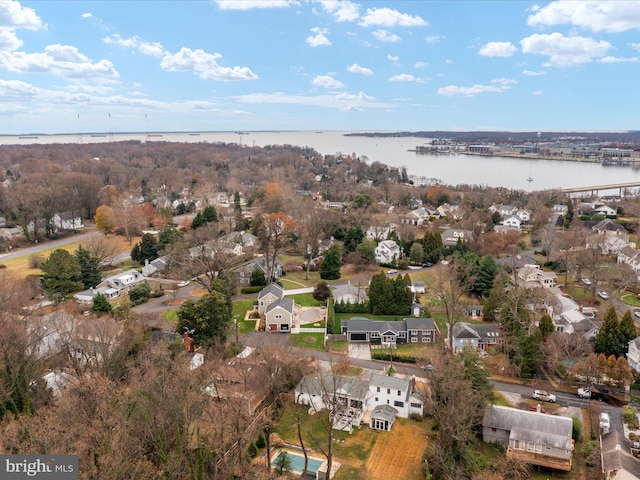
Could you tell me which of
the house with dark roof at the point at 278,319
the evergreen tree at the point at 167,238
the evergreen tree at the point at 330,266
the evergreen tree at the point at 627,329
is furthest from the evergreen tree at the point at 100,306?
the evergreen tree at the point at 627,329

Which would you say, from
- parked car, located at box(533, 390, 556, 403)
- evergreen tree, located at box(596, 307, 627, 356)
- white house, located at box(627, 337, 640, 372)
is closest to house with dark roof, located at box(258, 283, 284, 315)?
parked car, located at box(533, 390, 556, 403)

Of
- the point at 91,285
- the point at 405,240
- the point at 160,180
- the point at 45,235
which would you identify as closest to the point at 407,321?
the point at 405,240

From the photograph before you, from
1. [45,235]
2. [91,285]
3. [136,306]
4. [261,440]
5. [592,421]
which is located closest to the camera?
[261,440]

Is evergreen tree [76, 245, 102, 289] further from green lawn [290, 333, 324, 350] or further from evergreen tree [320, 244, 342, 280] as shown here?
evergreen tree [320, 244, 342, 280]

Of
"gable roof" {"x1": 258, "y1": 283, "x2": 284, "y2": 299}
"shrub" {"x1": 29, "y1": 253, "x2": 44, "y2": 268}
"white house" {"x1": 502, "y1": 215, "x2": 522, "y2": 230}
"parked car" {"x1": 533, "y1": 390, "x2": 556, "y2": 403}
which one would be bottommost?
"parked car" {"x1": 533, "y1": 390, "x2": 556, "y2": 403}

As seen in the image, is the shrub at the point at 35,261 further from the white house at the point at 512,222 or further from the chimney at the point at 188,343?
the white house at the point at 512,222

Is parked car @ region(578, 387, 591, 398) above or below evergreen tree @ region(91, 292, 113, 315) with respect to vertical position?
below

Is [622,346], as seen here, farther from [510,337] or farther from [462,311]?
[462,311]

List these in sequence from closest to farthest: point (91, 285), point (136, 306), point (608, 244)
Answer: point (136, 306), point (91, 285), point (608, 244)

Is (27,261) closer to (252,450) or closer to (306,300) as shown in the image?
(306,300)
